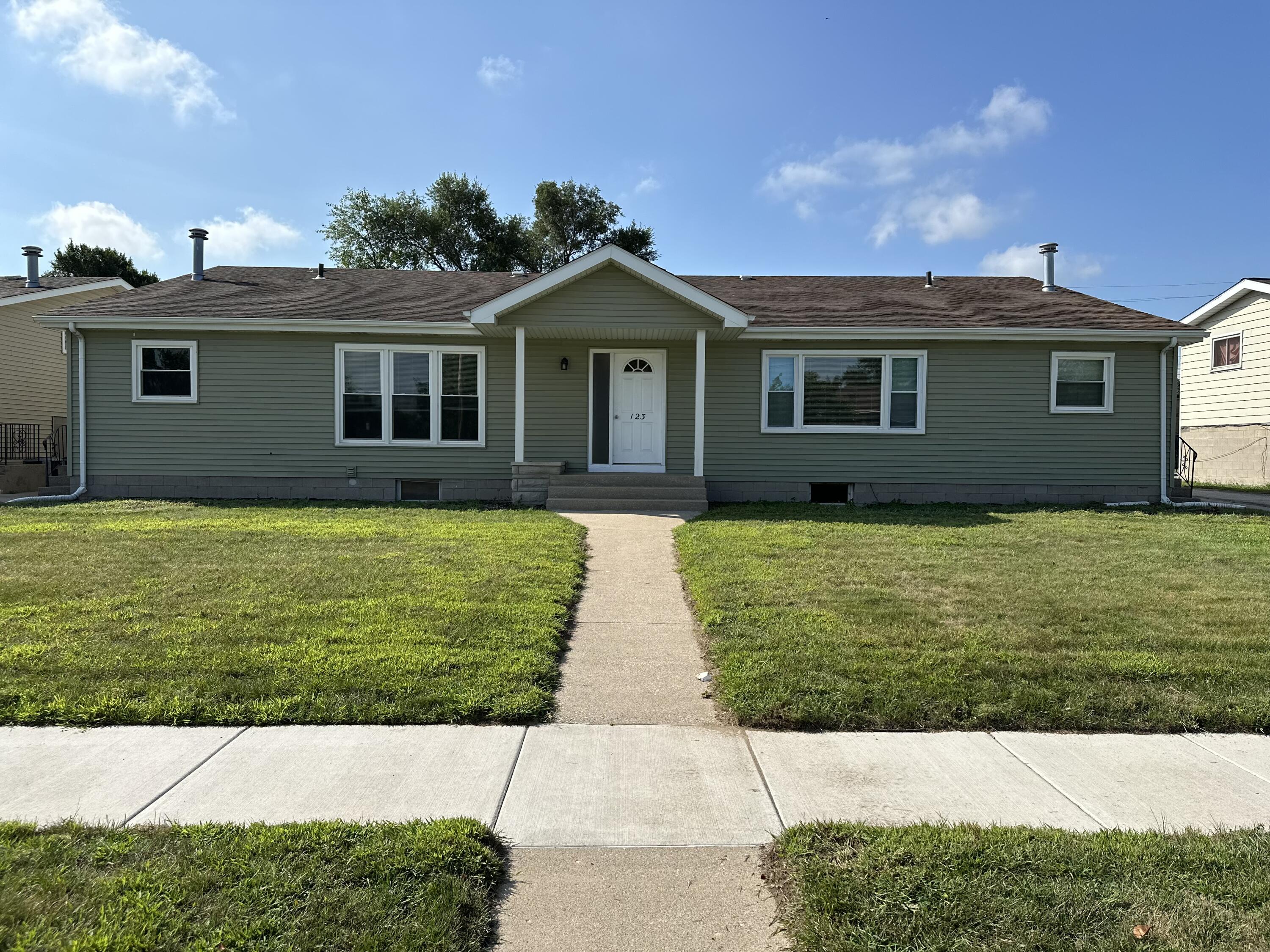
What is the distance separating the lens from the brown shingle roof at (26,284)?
707 inches

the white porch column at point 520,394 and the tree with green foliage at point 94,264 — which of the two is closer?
the white porch column at point 520,394

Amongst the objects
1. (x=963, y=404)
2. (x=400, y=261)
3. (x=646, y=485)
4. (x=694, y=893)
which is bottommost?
(x=694, y=893)

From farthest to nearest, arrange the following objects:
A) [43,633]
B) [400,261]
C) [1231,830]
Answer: [400,261]
[43,633]
[1231,830]

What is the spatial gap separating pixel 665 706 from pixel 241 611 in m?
3.32

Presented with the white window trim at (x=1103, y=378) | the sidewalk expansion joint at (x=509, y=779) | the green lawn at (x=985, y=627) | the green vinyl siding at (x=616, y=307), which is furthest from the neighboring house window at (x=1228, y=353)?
the sidewalk expansion joint at (x=509, y=779)

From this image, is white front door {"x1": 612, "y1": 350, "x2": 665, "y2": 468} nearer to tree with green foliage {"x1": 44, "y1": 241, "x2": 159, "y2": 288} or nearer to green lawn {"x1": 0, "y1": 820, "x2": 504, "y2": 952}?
green lawn {"x1": 0, "y1": 820, "x2": 504, "y2": 952}

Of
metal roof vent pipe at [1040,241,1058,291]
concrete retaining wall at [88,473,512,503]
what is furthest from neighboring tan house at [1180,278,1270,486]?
concrete retaining wall at [88,473,512,503]

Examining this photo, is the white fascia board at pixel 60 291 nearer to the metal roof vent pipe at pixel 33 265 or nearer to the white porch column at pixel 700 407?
the metal roof vent pipe at pixel 33 265

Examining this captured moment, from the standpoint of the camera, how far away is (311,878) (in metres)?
2.52

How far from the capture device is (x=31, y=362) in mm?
18609

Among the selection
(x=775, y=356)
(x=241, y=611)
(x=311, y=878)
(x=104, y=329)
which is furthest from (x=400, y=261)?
(x=311, y=878)

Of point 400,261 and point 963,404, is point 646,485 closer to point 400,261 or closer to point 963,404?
point 963,404

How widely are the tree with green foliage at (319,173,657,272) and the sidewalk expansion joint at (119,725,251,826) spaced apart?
34255 mm

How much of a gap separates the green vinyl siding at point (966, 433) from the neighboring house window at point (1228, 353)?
8841 mm
